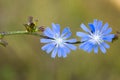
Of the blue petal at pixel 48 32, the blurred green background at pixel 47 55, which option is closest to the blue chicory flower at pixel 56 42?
the blue petal at pixel 48 32

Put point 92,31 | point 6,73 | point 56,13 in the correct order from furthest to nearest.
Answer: point 56,13, point 6,73, point 92,31

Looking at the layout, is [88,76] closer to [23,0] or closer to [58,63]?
[58,63]

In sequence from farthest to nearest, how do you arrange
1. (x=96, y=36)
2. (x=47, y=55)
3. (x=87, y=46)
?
1. (x=47, y=55)
2. (x=96, y=36)
3. (x=87, y=46)

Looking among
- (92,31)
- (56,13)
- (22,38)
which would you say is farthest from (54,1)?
(92,31)

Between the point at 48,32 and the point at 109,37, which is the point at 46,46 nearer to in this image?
the point at 48,32

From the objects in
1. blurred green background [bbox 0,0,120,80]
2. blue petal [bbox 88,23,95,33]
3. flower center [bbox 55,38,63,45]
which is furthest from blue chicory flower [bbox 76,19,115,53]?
blurred green background [bbox 0,0,120,80]

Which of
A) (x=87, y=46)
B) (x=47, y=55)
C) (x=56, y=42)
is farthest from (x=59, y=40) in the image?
(x=47, y=55)
